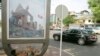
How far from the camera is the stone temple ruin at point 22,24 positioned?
23.6ft

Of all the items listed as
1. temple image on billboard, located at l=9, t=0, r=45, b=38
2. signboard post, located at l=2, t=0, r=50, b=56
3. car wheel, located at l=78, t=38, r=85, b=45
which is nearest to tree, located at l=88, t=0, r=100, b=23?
car wheel, located at l=78, t=38, r=85, b=45

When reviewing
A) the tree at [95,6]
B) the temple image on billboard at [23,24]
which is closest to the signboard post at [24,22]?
the temple image on billboard at [23,24]

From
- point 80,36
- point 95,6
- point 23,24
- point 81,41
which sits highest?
point 95,6

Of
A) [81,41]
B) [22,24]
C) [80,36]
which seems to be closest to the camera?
[22,24]

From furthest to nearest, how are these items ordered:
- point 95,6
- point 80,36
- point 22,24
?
point 95,6
point 80,36
point 22,24

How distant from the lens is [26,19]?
736 centimetres

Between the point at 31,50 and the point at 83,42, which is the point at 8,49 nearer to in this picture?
the point at 31,50

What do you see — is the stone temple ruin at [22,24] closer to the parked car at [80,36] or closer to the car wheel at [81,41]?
the parked car at [80,36]

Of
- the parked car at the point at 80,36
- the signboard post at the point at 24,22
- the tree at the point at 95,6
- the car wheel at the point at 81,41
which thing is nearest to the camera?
the signboard post at the point at 24,22

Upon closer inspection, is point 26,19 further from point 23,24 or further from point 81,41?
point 81,41

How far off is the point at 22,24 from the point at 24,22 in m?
0.09

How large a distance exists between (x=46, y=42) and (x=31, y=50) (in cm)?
59

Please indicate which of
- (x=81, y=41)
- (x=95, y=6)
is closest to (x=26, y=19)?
(x=81, y=41)

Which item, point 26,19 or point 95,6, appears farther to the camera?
→ point 95,6
